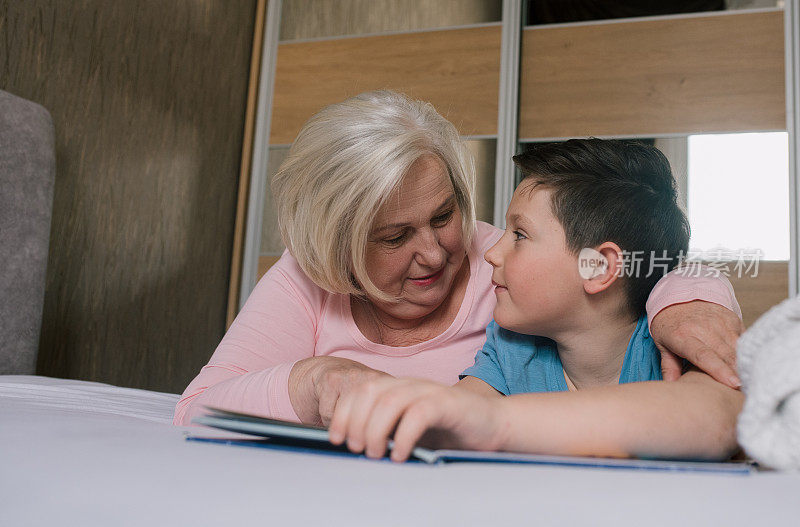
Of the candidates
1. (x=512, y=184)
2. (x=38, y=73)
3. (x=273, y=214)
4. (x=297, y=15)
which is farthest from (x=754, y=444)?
(x=297, y=15)

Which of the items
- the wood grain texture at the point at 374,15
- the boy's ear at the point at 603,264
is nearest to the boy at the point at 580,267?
the boy's ear at the point at 603,264

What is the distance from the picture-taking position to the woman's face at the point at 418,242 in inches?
47.1

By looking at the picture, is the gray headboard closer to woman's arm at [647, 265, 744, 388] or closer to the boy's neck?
the boy's neck

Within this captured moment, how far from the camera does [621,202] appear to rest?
3.45ft

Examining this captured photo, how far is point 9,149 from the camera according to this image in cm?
150

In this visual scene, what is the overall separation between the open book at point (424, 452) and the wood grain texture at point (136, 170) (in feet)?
5.11

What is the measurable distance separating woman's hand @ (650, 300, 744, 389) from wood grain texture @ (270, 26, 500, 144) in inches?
73.5

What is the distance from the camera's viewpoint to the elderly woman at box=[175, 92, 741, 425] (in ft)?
3.86

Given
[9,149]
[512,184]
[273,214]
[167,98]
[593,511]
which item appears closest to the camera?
[593,511]

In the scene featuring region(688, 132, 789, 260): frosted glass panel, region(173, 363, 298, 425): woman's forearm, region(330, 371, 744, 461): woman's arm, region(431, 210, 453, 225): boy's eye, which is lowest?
region(173, 363, 298, 425): woman's forearm

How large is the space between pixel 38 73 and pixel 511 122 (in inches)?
62.4

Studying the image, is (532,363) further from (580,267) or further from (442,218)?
(442,218)

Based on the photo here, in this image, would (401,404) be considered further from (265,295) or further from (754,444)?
(265,295)

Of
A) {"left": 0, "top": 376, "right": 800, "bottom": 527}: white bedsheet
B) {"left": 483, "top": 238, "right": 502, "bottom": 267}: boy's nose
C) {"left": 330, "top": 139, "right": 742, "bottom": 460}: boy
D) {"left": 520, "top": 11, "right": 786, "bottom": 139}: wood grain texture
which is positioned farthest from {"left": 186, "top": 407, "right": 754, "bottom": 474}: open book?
{"left": 520, "top": 11, "right": 786, "bottom": 139}: wood grain texture
